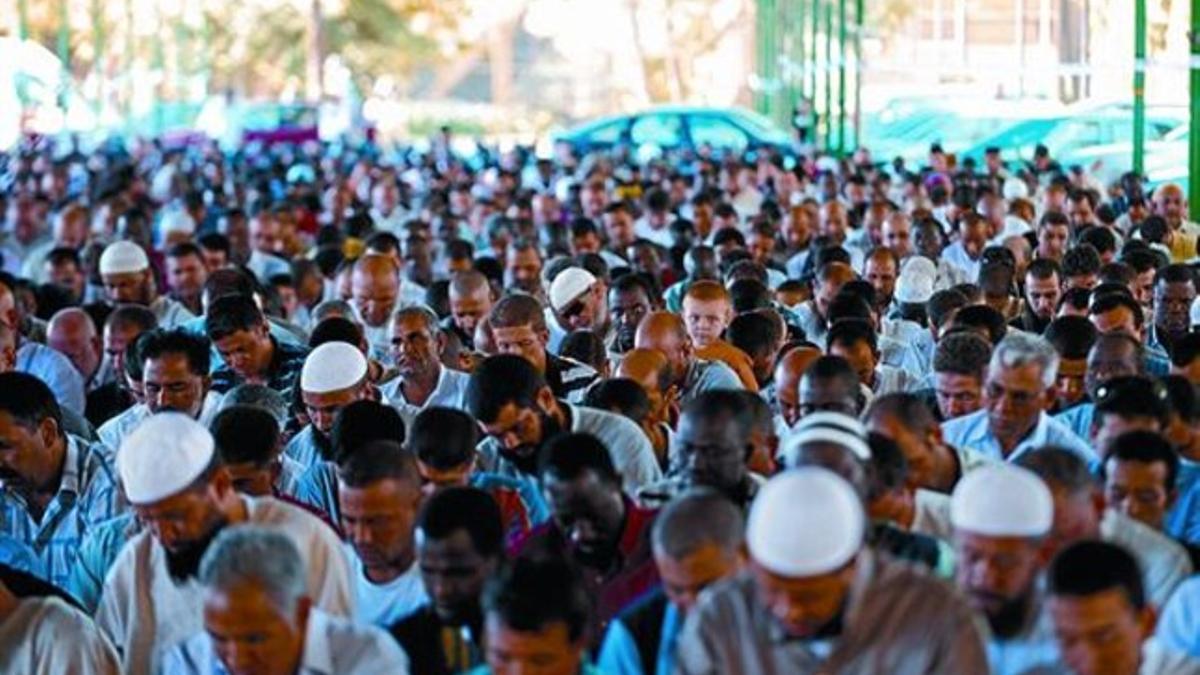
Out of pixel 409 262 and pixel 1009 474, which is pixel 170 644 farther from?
pixel 409 262

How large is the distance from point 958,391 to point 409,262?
6.41m

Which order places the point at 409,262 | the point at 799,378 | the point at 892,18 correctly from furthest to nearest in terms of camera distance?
1. the point at 892,18
2. the point at 409,262
3. the point at 799,378

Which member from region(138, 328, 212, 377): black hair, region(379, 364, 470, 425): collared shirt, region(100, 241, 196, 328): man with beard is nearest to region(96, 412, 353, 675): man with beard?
region(138, 328, 212, 377): black hair

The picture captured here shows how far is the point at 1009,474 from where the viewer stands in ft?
18.4

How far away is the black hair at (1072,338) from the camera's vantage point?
9242 millimetres

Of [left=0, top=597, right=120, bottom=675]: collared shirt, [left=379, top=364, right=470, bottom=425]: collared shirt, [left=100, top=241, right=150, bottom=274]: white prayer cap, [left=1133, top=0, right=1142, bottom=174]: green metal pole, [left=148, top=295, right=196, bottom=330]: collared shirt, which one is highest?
[left=1133, top=0, right=1142, bottom=174]: green metal pole

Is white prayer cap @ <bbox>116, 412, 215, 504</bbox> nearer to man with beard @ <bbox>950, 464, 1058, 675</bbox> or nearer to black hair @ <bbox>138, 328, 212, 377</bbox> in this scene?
man with beard @ <bbox>950, 464, 1058, 675</bbox>

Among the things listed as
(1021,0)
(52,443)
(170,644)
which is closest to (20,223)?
(1021,0)

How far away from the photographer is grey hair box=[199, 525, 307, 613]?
5.50 m

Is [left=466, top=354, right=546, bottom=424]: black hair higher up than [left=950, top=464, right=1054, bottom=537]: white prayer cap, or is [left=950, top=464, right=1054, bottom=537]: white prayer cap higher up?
[left=466, top=354, right=546, bottom=424]: black hair

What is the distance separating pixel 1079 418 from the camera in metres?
8.75

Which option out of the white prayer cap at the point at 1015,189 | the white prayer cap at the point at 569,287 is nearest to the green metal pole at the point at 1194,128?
the white prayer cap at the point at 1015,189

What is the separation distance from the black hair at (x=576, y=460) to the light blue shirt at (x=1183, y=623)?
1.46m

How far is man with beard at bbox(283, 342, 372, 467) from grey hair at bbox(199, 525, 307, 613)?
107 inches
